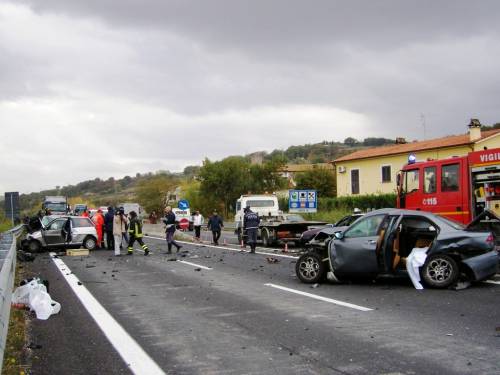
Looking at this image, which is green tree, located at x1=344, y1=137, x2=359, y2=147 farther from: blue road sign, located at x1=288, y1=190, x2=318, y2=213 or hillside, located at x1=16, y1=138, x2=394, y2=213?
blue road sign, located at x1=288, y1=190, x2=318, y2=213

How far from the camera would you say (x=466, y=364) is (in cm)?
548

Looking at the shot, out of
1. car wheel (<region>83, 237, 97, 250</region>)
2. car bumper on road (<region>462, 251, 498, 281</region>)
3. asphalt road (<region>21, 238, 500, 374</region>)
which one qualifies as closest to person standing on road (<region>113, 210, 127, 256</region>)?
car wheel (<region>83, 237, 97, 250</region>)

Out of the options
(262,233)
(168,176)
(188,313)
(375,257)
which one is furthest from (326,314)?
(168,176)

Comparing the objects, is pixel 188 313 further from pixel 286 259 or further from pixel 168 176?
pixel 168 176

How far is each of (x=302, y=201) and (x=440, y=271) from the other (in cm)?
1820

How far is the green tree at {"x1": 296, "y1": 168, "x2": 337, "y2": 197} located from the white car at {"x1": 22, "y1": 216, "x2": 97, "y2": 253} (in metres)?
51.4

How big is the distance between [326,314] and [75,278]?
7.43m

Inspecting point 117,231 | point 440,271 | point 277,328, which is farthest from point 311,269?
point 117,231

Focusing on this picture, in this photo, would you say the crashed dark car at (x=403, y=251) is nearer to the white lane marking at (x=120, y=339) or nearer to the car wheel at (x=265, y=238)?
the white lane marking at (x=120, y=339)

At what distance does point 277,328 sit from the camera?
7324 mm

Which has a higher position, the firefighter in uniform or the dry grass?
the firefighter in uniform

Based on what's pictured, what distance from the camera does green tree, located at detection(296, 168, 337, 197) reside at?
7250cm

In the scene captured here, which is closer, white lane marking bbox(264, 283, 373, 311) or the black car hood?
white lane marking bbox(264, 283, 373, 311)

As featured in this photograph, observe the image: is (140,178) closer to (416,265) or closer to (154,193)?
(154,193)
